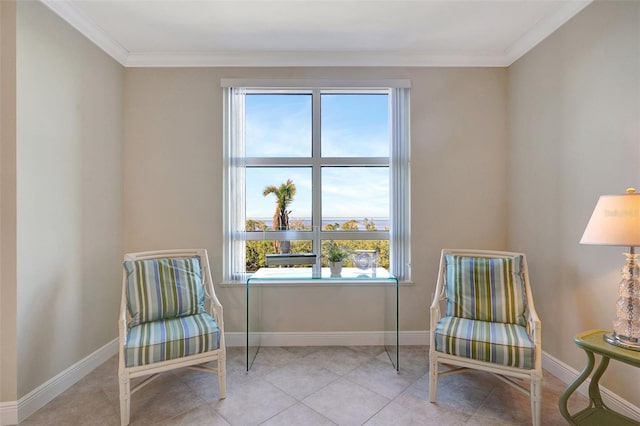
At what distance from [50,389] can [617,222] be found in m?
3.48

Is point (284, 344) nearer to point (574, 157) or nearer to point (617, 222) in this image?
point (617, 222)

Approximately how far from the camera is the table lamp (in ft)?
4.54

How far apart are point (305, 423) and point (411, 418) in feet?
2.11

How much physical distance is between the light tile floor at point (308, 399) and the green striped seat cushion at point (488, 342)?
0.38 meters

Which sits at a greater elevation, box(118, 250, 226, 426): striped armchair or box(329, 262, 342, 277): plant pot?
box(329, 262, 342, 277): plant pot

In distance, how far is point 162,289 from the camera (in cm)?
207

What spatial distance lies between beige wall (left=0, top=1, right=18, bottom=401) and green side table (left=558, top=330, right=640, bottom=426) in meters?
3.11

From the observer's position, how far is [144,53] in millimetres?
2629

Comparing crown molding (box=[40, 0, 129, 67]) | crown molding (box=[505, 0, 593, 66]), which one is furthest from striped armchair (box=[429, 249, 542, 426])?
crown molding (box=[40, 0, 129, 67])

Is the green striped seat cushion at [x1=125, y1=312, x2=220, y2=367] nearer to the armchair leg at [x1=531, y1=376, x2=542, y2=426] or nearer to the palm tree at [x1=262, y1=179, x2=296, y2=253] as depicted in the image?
the palm tree at [x1=262, y1=179, x2=296, y2=253]

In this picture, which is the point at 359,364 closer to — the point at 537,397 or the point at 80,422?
the point at 537,397

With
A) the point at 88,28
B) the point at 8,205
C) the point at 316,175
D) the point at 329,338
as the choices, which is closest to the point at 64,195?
the point at 8,205

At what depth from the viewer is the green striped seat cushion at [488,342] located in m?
1.68

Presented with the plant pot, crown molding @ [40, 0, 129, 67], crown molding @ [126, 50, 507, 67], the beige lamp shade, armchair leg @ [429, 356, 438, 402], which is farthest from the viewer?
crown molding @ [126, 50, 507, 67]
